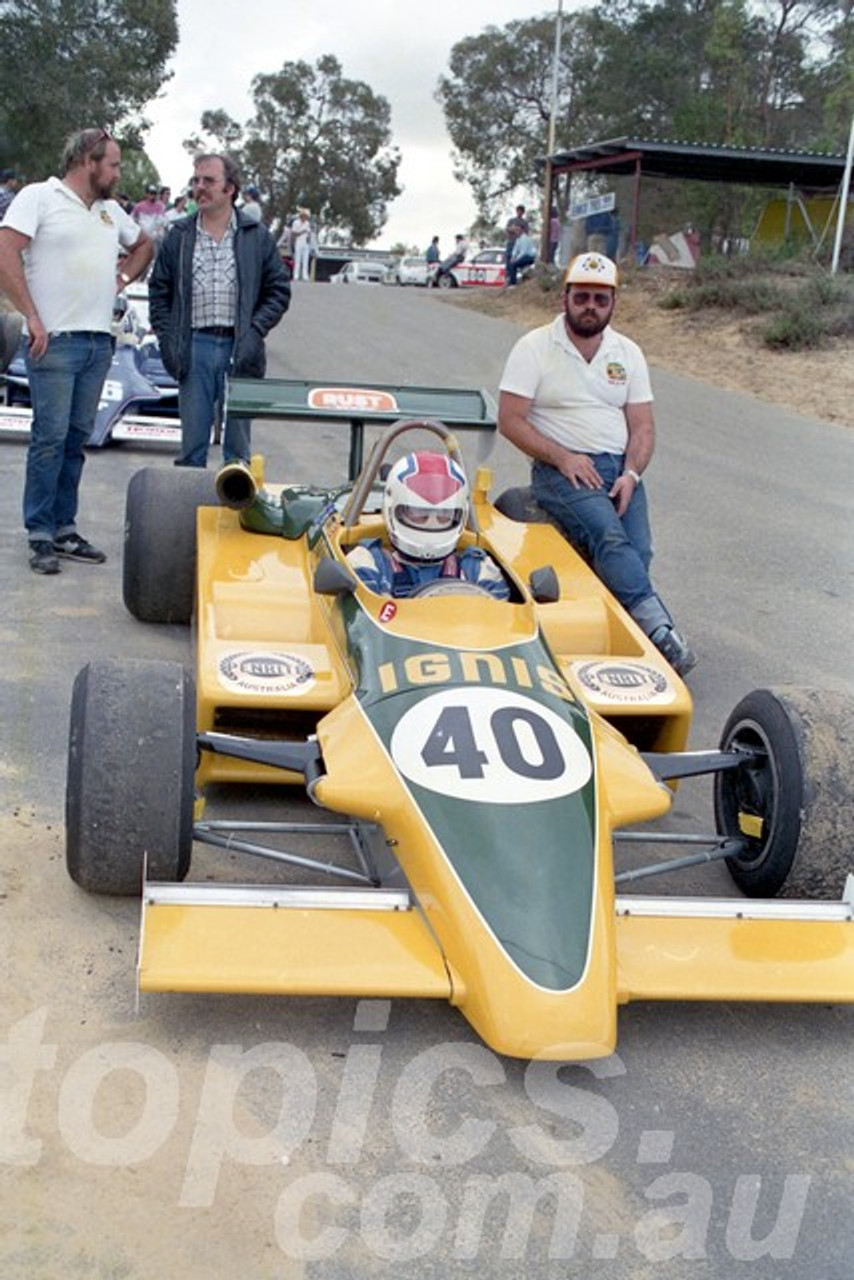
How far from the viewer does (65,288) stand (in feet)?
22.3

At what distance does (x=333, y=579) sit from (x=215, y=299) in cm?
345

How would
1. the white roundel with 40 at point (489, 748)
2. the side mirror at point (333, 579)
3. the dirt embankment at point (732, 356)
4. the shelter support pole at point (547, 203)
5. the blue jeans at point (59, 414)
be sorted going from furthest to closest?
the shelter support pole at point (547, 203), the dirt embankment at point (732, 356), the blue jeans at point (59, 414), the side mirror at point (333, 579), the white roundel with 40 at point (489, 748)

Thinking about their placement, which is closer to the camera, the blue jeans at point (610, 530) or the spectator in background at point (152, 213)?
the blue jeans at point (610, 530)

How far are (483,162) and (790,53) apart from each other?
1831cm

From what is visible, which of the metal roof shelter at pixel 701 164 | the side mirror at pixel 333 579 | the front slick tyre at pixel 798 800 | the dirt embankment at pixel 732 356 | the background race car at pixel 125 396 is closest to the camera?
the front slick tyre at pixel 798 800

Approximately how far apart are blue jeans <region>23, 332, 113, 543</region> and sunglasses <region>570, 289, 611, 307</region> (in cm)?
229

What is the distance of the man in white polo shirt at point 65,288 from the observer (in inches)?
262

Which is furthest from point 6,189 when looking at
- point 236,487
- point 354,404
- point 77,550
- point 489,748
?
point 489,748

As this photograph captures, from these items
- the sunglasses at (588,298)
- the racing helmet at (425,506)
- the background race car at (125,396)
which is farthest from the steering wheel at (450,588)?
the background race car at (125,396)

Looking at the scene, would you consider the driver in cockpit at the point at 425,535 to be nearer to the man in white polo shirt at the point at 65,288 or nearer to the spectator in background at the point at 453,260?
the man in white polo shirt at the point at 65,288

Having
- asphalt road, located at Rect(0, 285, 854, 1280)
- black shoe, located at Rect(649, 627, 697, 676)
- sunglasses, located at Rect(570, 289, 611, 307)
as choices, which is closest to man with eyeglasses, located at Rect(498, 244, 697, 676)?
sunglasses, located at Rect(570, 289, 611, 307)

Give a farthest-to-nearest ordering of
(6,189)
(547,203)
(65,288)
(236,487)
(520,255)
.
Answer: (547,203), (520,255), (6,189), (65,288), (236,487)

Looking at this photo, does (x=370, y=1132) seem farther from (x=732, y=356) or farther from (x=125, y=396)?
(x=732, y=356)

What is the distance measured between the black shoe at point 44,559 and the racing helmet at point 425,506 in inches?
116
